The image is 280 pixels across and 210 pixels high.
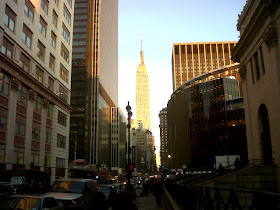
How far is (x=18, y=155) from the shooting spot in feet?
109

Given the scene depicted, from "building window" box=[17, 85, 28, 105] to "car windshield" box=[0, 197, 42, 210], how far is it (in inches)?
1003

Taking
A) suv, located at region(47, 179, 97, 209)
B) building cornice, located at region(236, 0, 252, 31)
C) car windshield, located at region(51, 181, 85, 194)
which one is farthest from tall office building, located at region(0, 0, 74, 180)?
building cornice, located at region(236, 0, 252, 31)

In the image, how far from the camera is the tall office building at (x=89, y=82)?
108625 mm

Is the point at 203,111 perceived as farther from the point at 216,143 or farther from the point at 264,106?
the point at 264,106

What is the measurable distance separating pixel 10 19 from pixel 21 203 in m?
27.2

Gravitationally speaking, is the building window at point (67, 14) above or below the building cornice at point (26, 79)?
above

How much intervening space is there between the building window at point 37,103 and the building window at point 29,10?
33.5 feet

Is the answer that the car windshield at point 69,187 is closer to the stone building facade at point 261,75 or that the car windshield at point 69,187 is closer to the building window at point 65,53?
the stone building facade at point 261,75

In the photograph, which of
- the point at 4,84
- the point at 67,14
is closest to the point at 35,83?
the point at 4,84

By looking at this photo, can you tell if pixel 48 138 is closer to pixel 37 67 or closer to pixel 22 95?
pixel 22 95

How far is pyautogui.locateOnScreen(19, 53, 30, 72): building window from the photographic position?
34.0 meters

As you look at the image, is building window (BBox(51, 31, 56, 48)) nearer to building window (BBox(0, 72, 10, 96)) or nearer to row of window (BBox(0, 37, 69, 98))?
row of window (BBox(0, 37, 69, 98))

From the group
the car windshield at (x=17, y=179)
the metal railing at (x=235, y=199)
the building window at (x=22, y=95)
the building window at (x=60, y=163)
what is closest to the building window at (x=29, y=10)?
the building window at (x=22, y=95)

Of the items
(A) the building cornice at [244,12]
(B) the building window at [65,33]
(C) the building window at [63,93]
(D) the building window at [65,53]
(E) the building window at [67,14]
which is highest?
(E) the building window at [67,14]
